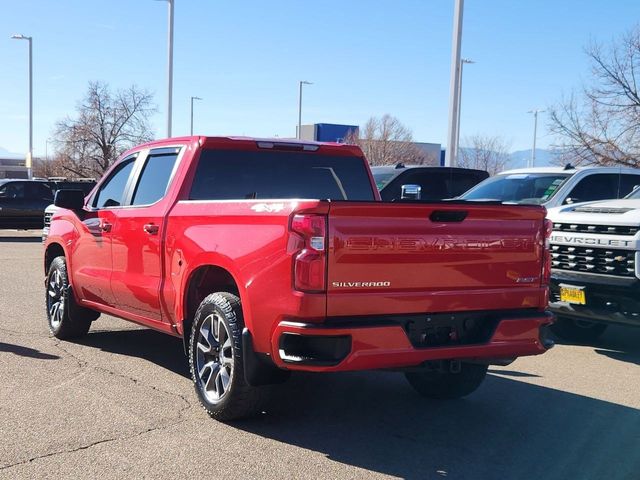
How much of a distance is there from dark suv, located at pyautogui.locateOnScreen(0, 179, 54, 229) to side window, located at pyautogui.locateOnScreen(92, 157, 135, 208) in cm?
1633

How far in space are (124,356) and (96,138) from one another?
29204 millimetres

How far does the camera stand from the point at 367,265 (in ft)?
14.0

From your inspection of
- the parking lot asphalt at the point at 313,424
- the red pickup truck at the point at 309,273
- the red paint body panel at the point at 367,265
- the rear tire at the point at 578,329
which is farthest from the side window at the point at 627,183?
the red paint body panel at the point at 367,265

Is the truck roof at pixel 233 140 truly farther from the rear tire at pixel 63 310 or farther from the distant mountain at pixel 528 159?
the distant mountain at pixel 528 159

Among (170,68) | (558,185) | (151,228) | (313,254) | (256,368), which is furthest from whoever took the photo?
(170,68)

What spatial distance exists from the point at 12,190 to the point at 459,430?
2030 cm

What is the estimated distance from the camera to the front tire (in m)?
4.77

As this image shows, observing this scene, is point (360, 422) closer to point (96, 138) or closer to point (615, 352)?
point (615, 352)

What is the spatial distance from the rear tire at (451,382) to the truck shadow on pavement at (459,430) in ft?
0.29

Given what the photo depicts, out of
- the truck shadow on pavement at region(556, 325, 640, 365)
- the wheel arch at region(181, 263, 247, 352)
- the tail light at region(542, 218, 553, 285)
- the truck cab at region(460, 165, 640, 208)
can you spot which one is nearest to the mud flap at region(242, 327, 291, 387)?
the wheel arch at region(181, 263, 247, 352)

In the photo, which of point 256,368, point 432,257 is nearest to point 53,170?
point 256,368

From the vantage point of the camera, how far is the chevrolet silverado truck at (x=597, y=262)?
23.0 ft

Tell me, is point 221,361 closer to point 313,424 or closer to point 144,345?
point 313,424

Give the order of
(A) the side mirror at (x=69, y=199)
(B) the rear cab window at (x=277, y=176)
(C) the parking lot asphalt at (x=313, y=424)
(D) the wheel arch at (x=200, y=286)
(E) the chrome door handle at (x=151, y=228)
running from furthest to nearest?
(A) the side mirror at (x=69, y=199) < (B) the rear cab window at (x=277, y=176) < (E) the chrome door handle at (x=151, y=228) < (D) the wheel arch at (x=200, y=286) < (C) the parking lot asphalt at (x=313, y=424)
